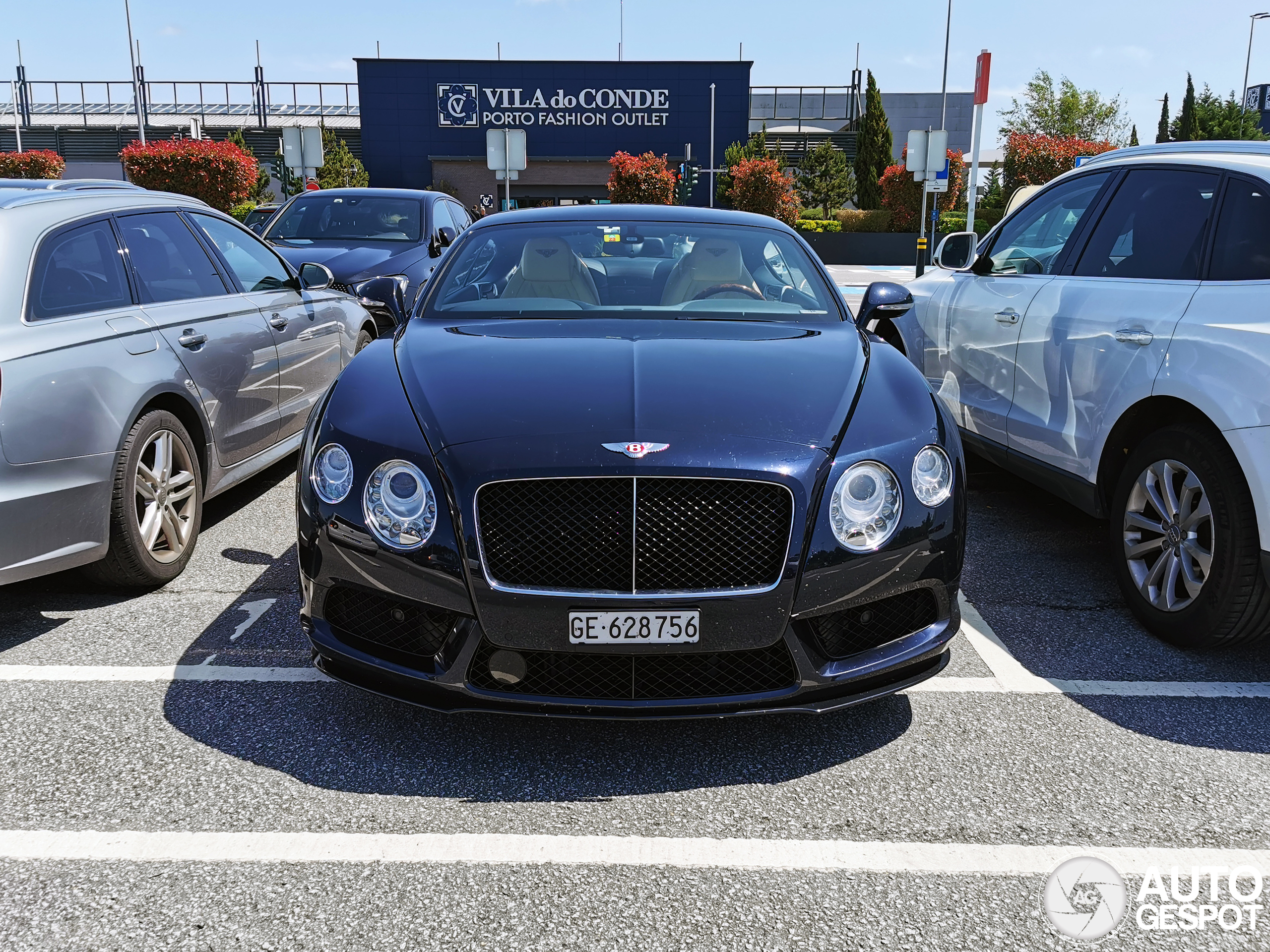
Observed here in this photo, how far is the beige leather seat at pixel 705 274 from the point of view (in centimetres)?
416

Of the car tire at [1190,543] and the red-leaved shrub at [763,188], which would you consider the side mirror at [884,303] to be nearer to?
the car tire at [1190,543]

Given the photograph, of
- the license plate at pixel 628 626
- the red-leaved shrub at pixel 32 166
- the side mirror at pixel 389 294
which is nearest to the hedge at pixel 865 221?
the red-leaved shrub at pixel 32 166

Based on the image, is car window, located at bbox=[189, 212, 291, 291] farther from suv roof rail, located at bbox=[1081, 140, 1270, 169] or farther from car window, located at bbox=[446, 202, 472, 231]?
car window, located at bbox=[446, 202, 472, 231]

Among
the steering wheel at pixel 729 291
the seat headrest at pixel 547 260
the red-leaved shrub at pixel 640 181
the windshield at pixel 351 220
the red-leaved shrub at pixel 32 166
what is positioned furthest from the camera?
the red-leaved shrub at pixel 640 181

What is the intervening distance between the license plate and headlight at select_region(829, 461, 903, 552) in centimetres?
46

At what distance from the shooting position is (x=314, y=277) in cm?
600

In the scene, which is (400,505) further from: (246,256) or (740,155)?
(740,155)

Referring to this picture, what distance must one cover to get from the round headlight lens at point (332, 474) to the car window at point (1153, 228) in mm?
3011

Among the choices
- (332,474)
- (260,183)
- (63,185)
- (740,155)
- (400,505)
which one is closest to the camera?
(400,505)

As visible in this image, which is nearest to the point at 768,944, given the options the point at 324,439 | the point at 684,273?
the point at 324,439

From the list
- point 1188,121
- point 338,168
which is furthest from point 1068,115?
point 338,168

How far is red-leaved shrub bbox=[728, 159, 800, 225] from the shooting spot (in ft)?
110

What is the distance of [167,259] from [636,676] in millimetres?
3289

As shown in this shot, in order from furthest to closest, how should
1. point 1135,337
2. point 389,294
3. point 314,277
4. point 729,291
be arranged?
point 314,277, point 389,294, point 729,291, point 1135,337
